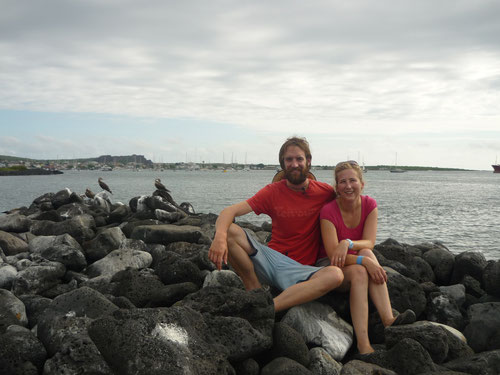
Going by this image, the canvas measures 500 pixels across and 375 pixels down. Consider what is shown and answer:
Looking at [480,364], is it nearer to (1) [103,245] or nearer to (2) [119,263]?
(2) [119,263]

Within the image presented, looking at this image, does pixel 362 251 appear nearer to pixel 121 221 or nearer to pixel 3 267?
pixel 3 267

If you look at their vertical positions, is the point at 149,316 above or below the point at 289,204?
below

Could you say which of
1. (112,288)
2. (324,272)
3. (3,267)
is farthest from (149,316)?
(3,267)

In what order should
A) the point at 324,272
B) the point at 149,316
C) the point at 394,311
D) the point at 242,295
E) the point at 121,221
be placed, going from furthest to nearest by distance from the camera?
the point at 121,221, the point at 394,311, the point at 324,272, the point at 242,295, the point at 149,316

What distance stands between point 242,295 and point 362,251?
5.19 feet

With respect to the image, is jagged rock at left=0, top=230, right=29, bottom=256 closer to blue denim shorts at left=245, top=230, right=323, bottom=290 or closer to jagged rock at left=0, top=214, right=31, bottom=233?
jagged rock at left=0, top=214, right=31, bottom=233

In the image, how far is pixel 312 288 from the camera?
536cm

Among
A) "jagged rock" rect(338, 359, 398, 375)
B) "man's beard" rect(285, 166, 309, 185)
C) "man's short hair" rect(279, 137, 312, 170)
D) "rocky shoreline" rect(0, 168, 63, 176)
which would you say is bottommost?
"rocky shoreline" rect(0, 168, 63, 176)

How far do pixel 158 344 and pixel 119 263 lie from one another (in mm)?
4970

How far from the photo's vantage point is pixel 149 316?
4113 millimetres

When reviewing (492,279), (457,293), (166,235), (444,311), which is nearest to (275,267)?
(444,311)

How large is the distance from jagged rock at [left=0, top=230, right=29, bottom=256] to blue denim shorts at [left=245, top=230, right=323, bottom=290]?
7.31 m

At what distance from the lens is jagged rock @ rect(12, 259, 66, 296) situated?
24.5 ft

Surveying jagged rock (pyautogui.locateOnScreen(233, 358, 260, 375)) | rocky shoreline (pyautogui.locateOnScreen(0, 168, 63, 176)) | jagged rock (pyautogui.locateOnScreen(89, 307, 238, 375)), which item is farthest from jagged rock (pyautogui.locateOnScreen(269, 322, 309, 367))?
rocky shoreline (pyautogui.locateOnScreen(0, 168, 63, 176))
